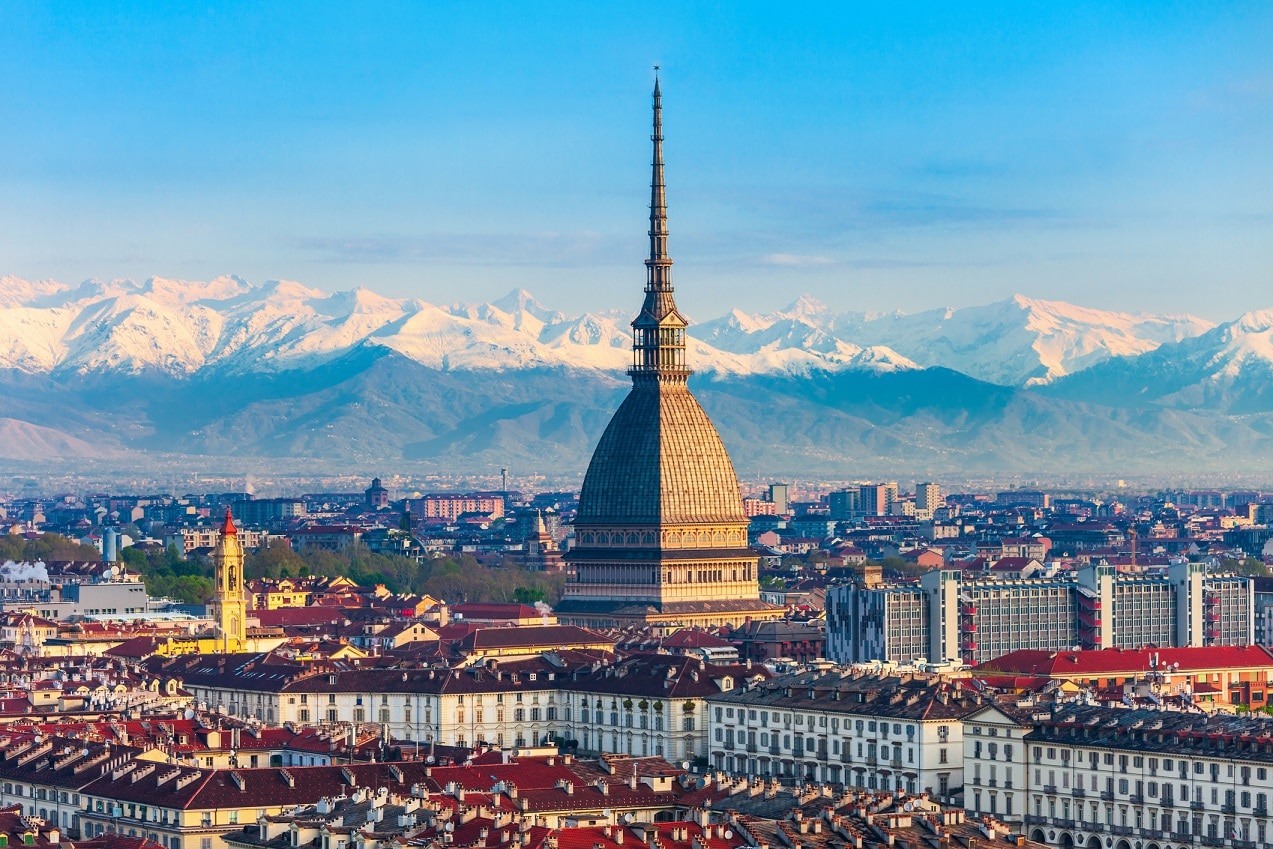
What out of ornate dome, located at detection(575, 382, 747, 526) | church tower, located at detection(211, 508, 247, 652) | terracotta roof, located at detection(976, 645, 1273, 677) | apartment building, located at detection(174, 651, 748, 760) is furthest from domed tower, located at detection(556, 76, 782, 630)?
apartment building, located at detection(174, 651, 748, 760)

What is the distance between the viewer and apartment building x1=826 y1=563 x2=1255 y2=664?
441 feet

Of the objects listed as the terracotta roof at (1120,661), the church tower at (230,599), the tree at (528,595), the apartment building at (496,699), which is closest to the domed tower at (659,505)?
the tree at (528,595)

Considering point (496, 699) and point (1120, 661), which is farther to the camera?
point (1120, 661)

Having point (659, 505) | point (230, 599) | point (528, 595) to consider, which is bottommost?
point (528, 595)

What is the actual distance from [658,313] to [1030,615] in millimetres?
31704

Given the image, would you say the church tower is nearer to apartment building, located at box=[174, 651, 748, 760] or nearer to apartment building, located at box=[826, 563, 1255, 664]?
apartment building, located at box=[826, 563, 1255, 664]

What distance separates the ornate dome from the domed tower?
0.15 feet

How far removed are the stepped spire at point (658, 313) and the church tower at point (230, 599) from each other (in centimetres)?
3044

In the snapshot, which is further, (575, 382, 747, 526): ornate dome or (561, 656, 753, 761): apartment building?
(575, 382, 747, 526): ornate dome

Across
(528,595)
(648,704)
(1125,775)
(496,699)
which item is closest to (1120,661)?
(648,704)

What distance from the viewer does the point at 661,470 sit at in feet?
527

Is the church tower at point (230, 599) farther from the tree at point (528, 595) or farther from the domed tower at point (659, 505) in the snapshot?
the tree at point (528, 595)

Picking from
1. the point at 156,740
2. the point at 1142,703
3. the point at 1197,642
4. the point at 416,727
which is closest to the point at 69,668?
the point at 416,727

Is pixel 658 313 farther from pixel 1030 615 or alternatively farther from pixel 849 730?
pixel 849 730
